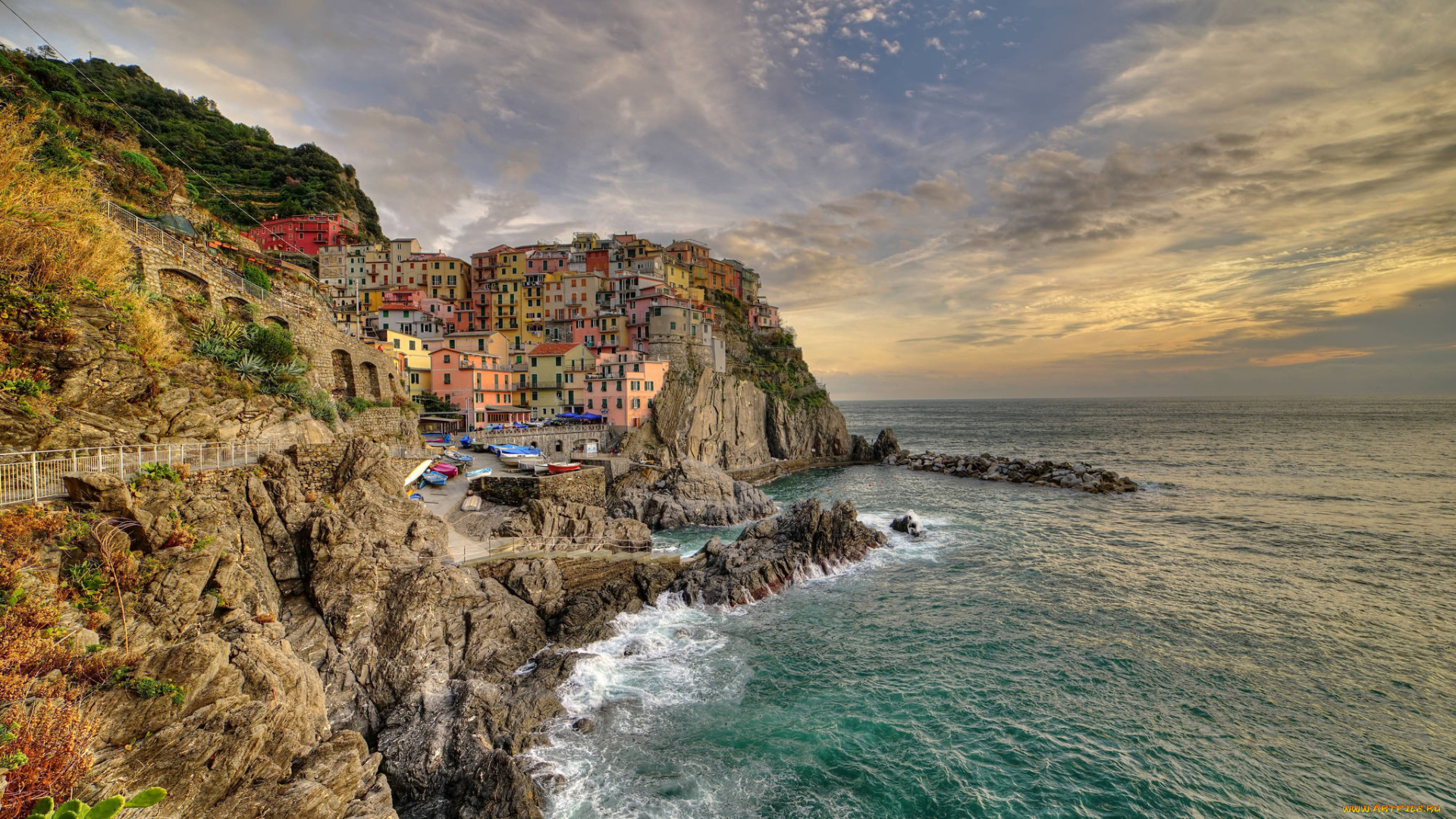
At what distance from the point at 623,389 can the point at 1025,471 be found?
41947 millimetres

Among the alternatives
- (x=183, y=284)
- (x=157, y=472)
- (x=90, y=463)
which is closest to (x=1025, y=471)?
(x=157, y=472)

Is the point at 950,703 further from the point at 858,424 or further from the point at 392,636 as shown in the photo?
the point at 858,424

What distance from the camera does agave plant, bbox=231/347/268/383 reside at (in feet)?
62.7

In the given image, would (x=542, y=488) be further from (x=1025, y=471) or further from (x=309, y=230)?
(x=309, y=230)

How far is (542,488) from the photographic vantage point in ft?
106

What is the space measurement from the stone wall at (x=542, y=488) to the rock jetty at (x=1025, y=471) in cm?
4082

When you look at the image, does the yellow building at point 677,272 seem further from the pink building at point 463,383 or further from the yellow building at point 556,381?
the pink building at point 463,383

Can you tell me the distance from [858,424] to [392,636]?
137534mm

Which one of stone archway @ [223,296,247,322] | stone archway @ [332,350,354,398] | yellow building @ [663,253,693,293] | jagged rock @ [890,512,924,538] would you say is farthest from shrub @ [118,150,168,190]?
yellow building @ [663,253,693,293]

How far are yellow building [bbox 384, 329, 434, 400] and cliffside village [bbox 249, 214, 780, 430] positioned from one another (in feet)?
0.39

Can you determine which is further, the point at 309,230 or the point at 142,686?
the point at 309,230

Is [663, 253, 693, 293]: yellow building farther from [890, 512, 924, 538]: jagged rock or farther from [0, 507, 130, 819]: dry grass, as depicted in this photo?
[0, 507, 130, 819]: dry grass

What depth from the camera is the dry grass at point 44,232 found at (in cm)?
1305

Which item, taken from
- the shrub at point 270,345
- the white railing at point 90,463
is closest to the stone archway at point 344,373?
the shrub at point 270,345
